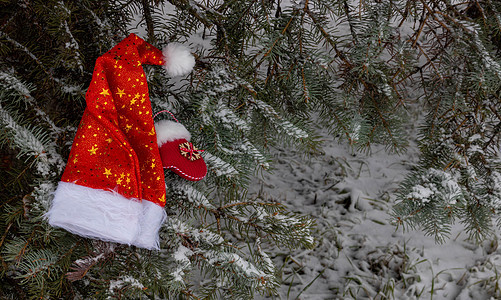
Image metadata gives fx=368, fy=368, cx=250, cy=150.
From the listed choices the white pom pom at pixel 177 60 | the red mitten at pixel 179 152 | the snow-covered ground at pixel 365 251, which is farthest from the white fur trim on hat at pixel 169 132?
the snow-covered ground at pixel 365 251

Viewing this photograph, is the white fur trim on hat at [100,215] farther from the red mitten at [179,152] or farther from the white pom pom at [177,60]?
the white pom pom at [177,60]

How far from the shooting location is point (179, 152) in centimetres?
94

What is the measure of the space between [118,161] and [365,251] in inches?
56.4

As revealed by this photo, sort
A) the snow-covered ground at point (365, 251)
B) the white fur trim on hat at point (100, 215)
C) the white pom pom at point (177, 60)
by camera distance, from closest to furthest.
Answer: the white fur trim on hat at point (100, 215) → the white pom pom at point (177, 60) → the snow-covered ground at point (365, 251)

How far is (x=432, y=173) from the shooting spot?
1.17 meters

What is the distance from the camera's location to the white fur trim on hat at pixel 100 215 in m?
0.84

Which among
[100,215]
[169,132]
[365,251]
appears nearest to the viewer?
[100,215]

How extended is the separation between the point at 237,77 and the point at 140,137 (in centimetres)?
31

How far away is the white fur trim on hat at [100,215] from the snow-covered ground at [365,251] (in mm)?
934

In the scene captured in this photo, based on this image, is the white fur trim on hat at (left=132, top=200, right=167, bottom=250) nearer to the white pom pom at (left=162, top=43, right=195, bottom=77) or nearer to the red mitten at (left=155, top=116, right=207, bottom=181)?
the red mitten at (left=155, top=116, right=207, bottom=181)

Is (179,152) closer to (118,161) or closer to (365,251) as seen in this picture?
(118,161)

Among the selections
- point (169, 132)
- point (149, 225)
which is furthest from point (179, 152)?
point (149, 225)

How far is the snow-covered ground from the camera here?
1658 mm

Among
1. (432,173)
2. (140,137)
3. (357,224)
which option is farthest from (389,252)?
(140,137)
